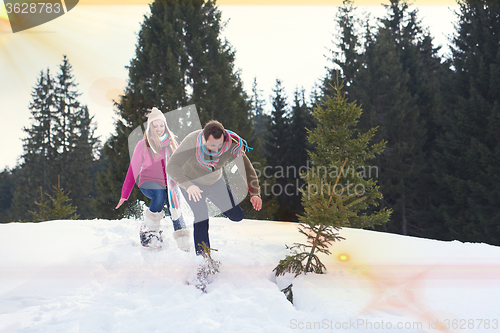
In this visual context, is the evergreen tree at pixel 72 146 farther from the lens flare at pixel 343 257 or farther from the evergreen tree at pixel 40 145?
the lens flare at pixel 343 257

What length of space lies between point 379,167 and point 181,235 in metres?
17.2

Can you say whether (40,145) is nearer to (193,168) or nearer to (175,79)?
(175,79)

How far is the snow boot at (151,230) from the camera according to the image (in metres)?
4.26

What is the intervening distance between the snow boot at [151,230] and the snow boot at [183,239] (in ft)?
1.29

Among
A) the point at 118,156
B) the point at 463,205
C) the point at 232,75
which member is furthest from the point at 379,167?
the point at 118,156

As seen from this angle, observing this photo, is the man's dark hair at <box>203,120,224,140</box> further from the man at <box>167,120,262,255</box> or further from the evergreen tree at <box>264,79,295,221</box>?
the evergreen tree at <box>264,79,295,221</box>

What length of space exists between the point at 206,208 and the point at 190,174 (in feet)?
1.46

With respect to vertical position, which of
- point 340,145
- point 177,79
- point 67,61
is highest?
point 67,61

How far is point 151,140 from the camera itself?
14.0ft

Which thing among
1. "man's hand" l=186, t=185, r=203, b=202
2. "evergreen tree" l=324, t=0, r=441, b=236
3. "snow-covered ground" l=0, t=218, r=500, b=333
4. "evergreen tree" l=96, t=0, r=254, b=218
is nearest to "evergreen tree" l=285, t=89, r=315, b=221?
"evergreen tree" l=324, t=0, r=441, b=236

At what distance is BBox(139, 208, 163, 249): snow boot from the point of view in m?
4.26

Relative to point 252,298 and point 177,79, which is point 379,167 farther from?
point 252,298

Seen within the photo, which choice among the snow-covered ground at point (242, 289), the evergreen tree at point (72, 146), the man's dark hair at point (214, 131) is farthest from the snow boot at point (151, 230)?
the evergreen tree at point (72, 146)

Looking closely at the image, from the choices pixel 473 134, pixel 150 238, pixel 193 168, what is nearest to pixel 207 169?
pixel 193 168
